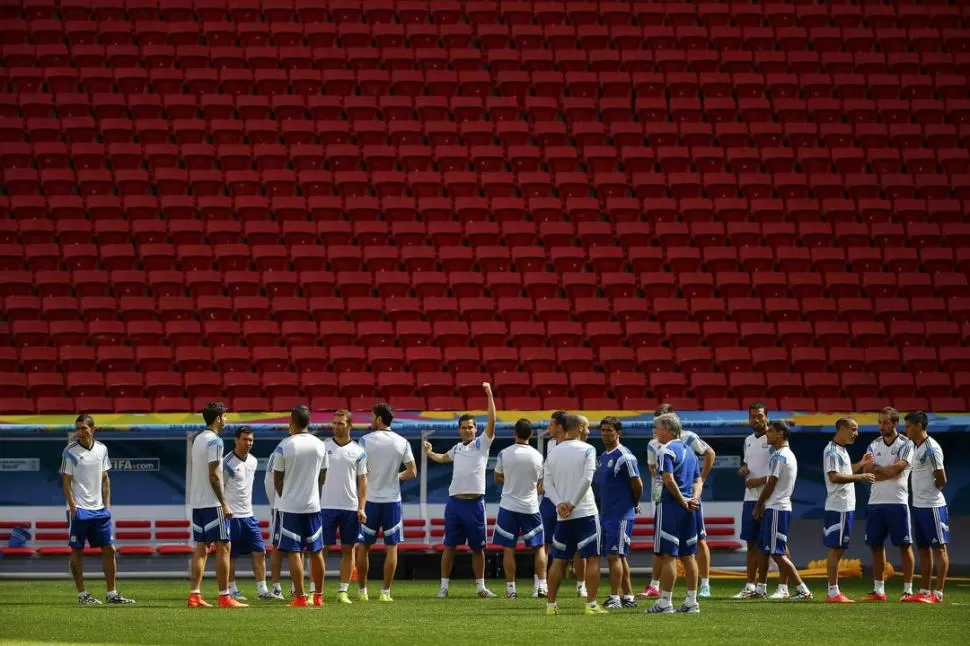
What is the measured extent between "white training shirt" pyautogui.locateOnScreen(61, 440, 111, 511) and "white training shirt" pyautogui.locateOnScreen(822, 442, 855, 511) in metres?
7.53

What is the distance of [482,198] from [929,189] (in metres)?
8.42

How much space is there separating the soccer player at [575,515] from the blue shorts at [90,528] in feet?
15.7

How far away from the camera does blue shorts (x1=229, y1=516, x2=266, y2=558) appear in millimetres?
13758

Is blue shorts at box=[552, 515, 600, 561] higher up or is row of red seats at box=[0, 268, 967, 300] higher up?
row of red seats at box=[0, 268, 967, 300]

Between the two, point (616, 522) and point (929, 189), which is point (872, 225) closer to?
point (929, 189)

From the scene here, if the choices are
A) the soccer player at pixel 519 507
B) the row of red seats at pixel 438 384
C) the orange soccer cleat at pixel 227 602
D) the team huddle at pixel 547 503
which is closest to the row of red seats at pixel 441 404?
the row of red seats at pixel 438 384

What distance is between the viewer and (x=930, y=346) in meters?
22.2

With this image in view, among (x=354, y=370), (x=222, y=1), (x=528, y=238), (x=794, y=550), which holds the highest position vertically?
(x=222, y=1)

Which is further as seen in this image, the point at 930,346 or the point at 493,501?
the point at 930,346

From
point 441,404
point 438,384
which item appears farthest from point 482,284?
point 441,404

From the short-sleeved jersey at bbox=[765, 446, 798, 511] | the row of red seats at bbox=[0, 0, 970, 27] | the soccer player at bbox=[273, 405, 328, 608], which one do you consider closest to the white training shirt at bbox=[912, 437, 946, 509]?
the short-sleeved jersey at bbox=[765, 446, 798, 511]

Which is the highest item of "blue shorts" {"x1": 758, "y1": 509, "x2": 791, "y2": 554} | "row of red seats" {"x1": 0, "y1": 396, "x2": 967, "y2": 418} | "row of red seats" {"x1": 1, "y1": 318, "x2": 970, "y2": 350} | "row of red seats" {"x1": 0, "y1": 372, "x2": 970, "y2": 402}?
"row of red seats" {"x1": 1, "y1": 318, "x2": 970, "y2": 350}

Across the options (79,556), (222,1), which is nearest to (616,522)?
(79,556)

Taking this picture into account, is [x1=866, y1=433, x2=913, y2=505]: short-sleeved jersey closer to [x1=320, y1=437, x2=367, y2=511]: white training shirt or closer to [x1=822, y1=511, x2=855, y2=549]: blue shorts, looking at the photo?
[x1=822, y1=511, x2=855, y2=549]: blue shorts
